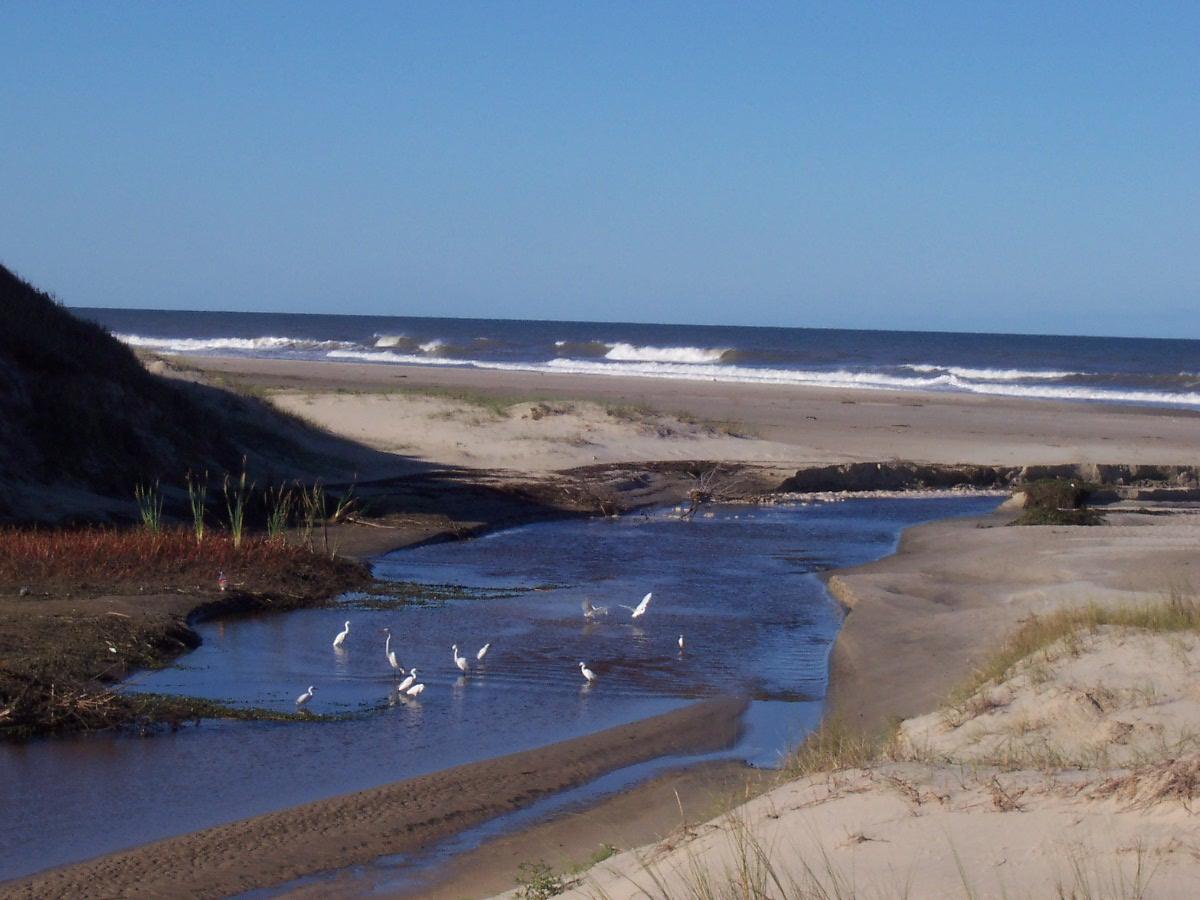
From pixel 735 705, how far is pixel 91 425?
10.3 metres

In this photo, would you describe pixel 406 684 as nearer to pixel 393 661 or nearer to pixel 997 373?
pixel 393 661

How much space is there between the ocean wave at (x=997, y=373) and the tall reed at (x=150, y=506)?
5305cm

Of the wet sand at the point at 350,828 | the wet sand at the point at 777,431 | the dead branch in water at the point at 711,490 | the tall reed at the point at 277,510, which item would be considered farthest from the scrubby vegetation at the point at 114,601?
the wet sand at the point at 777,431

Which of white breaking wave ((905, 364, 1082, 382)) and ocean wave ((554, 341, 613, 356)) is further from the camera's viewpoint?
ocean wave ((554, 341, 613, 356))

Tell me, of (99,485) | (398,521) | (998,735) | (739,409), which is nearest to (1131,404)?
(739,409)

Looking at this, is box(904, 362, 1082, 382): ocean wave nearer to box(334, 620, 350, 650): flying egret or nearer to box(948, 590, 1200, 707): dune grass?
box(948, 590, 1200, 707): dune grass

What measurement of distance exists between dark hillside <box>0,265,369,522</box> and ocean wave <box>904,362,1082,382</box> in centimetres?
4938

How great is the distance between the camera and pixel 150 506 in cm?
1534

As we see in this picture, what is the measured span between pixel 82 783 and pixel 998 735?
483 cm

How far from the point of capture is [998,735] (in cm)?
699

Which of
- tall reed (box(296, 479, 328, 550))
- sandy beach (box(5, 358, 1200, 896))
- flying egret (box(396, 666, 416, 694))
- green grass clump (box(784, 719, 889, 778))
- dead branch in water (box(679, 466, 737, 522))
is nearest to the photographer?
sandy beach (box(5, 358, 1200, 896))

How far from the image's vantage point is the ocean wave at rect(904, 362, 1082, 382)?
213 feet

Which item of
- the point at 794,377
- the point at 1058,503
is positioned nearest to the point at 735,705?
the point at 1058,503

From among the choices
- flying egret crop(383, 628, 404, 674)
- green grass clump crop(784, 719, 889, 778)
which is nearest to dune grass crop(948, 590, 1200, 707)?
green grass clump crop(784, 719, 889, 778)
